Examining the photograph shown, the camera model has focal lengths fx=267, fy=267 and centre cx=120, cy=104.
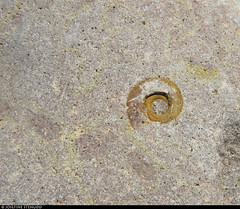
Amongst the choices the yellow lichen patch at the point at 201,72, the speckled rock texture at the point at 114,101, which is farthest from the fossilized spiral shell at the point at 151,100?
the yellow lichen patch at the point at 201,72

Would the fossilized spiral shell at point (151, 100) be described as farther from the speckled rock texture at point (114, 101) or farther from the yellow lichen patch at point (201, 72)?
the yellow lichen patch at point (201, 72)

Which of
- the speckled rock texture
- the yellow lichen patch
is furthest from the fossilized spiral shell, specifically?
the yellow lichen patch

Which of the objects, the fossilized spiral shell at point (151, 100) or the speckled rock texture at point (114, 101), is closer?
the speckled rock texture at point (114, 101)

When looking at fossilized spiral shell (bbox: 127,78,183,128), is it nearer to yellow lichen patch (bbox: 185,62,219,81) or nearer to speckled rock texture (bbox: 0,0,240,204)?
speckled rock texture (bbox: 0,0,240,204)

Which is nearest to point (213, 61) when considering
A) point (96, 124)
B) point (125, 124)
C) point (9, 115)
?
point (125, 124)

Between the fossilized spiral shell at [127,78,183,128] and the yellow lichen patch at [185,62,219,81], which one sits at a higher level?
the yellow lichen patch at [185,62,219,81]

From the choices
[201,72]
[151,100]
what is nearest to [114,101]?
[151,100]

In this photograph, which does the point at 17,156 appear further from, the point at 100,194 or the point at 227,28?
the point at 227,28

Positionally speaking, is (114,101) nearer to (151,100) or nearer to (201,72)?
(151,100)
